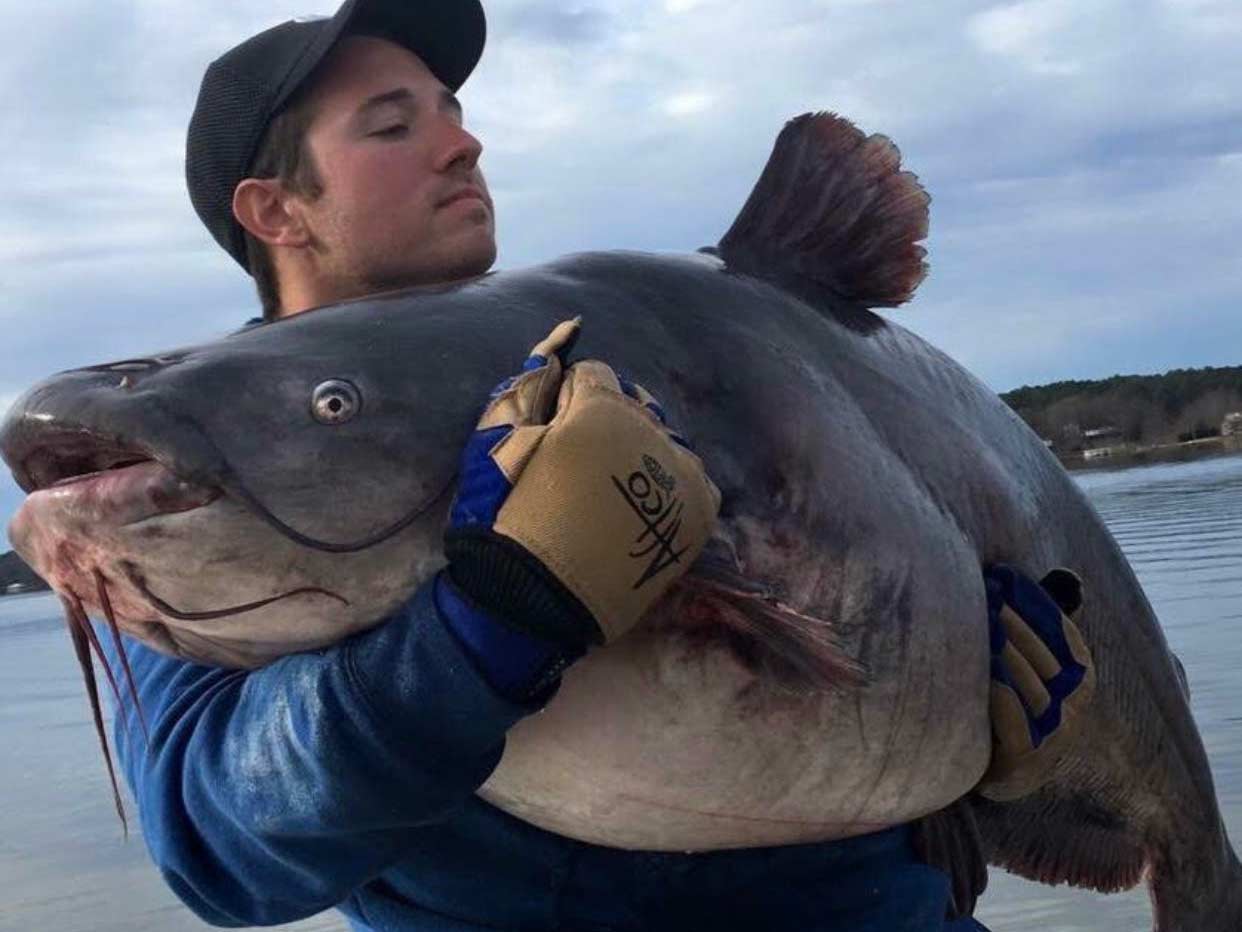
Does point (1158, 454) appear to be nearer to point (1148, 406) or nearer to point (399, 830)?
point (1148, 406)

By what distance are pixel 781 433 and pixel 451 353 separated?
48 centimetres

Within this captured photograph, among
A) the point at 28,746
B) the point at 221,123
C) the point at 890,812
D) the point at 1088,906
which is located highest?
the point at 221,123

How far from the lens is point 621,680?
1.95 metres

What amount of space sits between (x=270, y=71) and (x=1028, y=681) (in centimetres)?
158

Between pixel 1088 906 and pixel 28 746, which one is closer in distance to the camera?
pixel 1088 906

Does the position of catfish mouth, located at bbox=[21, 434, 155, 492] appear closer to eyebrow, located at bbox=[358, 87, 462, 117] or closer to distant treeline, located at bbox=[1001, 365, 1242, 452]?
eyebrow, located at bbox=[358, 87, 462, 117]

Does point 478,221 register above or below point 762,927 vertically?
above

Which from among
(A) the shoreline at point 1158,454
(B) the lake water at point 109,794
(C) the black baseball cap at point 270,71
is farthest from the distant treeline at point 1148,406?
(C) the black baseball cap at point 270,71

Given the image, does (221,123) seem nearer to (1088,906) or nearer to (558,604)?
(558,604)

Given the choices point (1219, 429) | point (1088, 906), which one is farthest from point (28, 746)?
point (1219, 429)

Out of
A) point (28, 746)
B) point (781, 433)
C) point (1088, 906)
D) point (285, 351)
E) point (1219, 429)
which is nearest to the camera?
point (285, 351)

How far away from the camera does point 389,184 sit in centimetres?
255

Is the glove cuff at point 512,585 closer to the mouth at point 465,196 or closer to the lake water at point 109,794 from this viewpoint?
the mouth at point 465,196

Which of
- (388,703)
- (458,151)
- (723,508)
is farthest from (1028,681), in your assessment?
(458,151)
